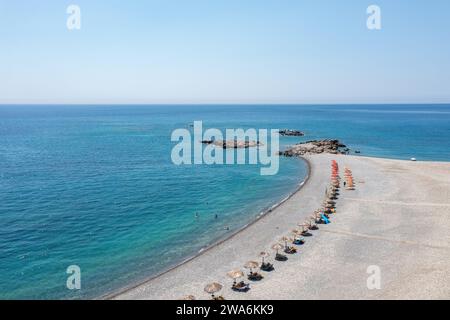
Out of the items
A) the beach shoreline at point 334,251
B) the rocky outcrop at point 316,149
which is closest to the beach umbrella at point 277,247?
the beach shoreline at point 334,251

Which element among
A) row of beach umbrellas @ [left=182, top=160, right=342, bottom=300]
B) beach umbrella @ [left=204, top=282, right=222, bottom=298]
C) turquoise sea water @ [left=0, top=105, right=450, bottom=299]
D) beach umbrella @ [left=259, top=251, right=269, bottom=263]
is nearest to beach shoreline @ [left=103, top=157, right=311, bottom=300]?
turquoise sea water @ [left=0, top=105, right=450, bottom=299]

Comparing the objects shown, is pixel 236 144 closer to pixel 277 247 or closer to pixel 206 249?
pixel 206 249

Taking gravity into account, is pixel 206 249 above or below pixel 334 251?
below

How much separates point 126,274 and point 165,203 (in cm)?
1819

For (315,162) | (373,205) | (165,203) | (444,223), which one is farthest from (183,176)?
(444,223)

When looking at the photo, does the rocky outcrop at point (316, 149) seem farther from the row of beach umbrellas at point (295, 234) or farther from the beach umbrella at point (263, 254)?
the beach umbrella at point (263, 254)

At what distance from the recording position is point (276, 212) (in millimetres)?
40719

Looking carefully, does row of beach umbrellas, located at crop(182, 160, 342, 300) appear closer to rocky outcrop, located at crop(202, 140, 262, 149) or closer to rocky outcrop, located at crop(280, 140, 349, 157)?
rocky outcrop, located at crop(280, 140, 349, 157)

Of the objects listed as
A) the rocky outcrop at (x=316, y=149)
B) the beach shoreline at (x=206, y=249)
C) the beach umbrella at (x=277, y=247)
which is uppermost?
the rocky outcrop at (x=316, y=149)

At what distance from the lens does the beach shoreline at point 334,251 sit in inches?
941

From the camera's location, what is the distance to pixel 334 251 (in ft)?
97.1

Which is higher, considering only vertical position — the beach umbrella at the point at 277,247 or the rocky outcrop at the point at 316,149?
the rocky outcrop at the point at 316,149

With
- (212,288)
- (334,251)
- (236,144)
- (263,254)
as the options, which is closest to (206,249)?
(263,254)

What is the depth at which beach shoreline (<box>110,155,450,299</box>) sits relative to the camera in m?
23.9
